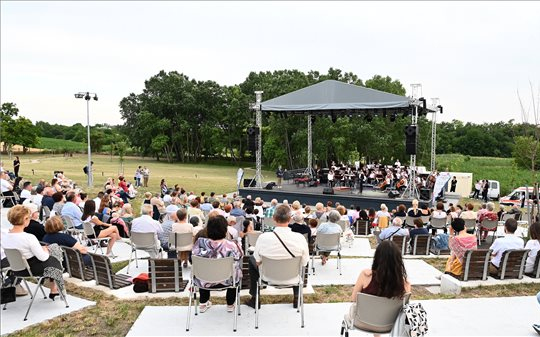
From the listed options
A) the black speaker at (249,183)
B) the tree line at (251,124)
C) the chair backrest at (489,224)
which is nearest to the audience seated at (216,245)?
the chair backrest at (489,224)

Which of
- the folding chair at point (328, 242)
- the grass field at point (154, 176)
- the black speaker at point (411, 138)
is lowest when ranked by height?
the grass field at point (154, 176)

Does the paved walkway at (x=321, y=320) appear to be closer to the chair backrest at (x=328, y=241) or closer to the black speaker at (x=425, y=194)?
the chair backrest at (x=328, y=241)

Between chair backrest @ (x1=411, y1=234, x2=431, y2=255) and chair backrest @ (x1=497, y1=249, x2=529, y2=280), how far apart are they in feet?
6.42

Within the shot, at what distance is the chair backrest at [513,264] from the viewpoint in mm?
5656

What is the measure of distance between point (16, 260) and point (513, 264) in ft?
20.0

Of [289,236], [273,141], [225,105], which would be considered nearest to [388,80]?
[273,141]

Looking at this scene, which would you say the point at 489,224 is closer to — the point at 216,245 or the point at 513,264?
the point at 513,264

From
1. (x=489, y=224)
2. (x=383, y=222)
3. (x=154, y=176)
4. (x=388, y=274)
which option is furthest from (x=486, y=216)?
(x=154, y=176)

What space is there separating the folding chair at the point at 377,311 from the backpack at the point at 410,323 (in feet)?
0.15

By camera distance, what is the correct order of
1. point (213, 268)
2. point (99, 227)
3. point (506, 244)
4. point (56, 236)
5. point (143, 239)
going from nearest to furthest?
point (213, 268), point (56, 236), point (506, 244), point (143, 239), point (99, 227)

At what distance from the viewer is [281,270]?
13.7 feet

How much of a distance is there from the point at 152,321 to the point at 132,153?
61.4 metres

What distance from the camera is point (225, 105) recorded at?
51.4m

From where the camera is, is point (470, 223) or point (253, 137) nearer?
point (470, 223)
